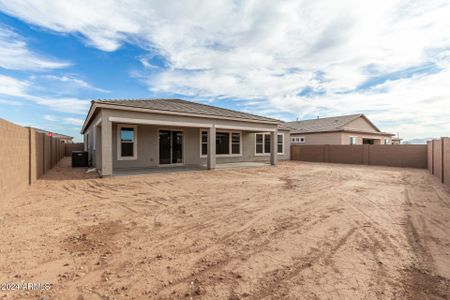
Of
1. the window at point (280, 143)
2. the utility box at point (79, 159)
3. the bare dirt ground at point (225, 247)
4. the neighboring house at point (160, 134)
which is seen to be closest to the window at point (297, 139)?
the window at point (280, 143)

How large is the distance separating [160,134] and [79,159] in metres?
5.94

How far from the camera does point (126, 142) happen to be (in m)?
11.6

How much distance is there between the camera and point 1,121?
4973 millimetres

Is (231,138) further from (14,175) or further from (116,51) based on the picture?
(14,175)

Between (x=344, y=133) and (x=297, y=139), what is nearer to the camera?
(x=344, y=133)

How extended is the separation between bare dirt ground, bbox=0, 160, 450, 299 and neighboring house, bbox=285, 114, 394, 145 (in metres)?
16.5

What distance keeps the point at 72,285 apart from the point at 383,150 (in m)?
19.9

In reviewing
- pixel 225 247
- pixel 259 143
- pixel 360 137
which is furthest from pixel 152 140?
pixel 360 137

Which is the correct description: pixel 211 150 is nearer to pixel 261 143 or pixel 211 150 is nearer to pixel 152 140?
pixel 152 140

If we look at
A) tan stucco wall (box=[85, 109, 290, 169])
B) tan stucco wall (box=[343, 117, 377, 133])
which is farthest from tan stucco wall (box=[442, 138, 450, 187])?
tan stucco wall (box=[343, 117, 377, 133])

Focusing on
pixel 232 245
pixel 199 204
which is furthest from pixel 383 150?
pixel 232 245

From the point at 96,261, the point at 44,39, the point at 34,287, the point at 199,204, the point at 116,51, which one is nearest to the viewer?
the point at 34,287

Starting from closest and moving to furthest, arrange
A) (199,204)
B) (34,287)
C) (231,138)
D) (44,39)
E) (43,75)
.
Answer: (34,287) → (199,204) → (44,39) → (43,75) → (231,138)

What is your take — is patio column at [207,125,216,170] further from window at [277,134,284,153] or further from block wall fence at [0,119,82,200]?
window at [277,134,284,153]
